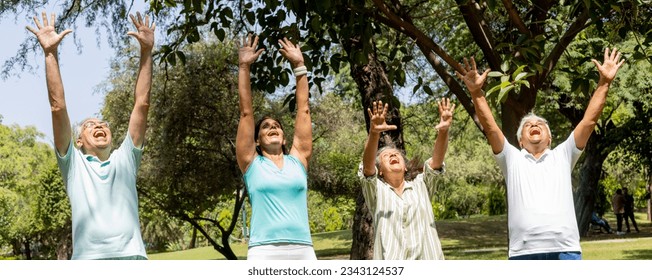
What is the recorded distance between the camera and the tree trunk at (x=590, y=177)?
2531 centimetres

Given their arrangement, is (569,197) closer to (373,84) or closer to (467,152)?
(373,84)

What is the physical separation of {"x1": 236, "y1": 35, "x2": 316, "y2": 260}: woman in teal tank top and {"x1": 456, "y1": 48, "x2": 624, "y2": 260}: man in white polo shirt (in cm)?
127

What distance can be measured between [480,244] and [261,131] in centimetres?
2190

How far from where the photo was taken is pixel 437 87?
22484 millimetres

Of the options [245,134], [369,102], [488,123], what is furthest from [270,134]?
[369,102]

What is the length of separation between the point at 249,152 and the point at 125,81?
52.3 ft

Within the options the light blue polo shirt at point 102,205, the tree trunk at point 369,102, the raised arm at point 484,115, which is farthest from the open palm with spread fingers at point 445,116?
the tree trunk at point 369,102

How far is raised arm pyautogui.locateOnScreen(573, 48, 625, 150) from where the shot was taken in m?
5.62

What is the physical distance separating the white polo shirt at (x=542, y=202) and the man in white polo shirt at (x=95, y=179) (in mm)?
2353

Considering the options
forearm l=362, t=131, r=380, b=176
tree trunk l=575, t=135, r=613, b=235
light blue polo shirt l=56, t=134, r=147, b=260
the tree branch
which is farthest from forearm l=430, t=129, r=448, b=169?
tree trunk l=575, t=135, r=613, b=235

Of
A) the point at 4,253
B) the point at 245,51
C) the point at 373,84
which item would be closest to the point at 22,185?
the point at 4,253

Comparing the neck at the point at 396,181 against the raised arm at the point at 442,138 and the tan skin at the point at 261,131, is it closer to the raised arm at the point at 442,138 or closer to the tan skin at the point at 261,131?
the raised arm at the point at 442,138

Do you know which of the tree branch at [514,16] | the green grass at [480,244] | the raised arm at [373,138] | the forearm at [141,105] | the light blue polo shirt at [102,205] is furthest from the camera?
the green grass at [480,244]

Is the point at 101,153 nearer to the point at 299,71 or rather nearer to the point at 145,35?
the point at 145,35
